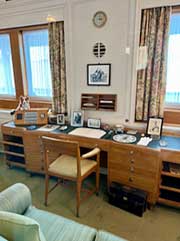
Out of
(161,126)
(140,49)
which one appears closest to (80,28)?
(140,49)

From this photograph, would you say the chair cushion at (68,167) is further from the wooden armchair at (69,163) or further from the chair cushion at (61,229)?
the chair cushion at (61,229)

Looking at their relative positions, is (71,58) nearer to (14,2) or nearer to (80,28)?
(80,28)

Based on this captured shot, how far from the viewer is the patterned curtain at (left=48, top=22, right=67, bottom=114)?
110 inches

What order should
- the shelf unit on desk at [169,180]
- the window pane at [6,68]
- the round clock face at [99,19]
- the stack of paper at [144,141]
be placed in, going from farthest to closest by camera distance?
the window pane at [6,68] → the round clock face at [99,19] → the stack of paper at [144,141] → the shelf unit on desk at [169,180]

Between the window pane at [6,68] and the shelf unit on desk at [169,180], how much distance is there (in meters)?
2.83

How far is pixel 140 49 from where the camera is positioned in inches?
94.3

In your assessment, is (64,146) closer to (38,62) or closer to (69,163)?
(69,163)

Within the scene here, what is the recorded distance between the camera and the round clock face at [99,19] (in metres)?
2.50

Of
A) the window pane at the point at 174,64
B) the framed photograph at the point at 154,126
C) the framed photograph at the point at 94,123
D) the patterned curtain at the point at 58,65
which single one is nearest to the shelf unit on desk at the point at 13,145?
the patterned curtain at the point at 58,65

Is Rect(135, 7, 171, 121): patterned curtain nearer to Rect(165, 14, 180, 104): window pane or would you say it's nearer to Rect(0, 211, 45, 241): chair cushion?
Rect(165, 14, 180, 104): window pane

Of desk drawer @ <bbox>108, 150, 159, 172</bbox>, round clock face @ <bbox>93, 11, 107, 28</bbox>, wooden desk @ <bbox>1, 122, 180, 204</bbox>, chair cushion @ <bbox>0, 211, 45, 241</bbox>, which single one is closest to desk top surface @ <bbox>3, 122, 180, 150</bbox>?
wooden desk @ <bbox>1, 122, 180, 204</bbox>

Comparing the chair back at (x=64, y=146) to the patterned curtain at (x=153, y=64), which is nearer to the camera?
the chair back at (x=64, y=146)

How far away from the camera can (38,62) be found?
3.23 metres

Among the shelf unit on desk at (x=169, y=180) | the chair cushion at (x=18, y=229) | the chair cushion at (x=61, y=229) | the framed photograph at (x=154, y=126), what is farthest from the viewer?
the framed photograph at (x=154, y=126)
